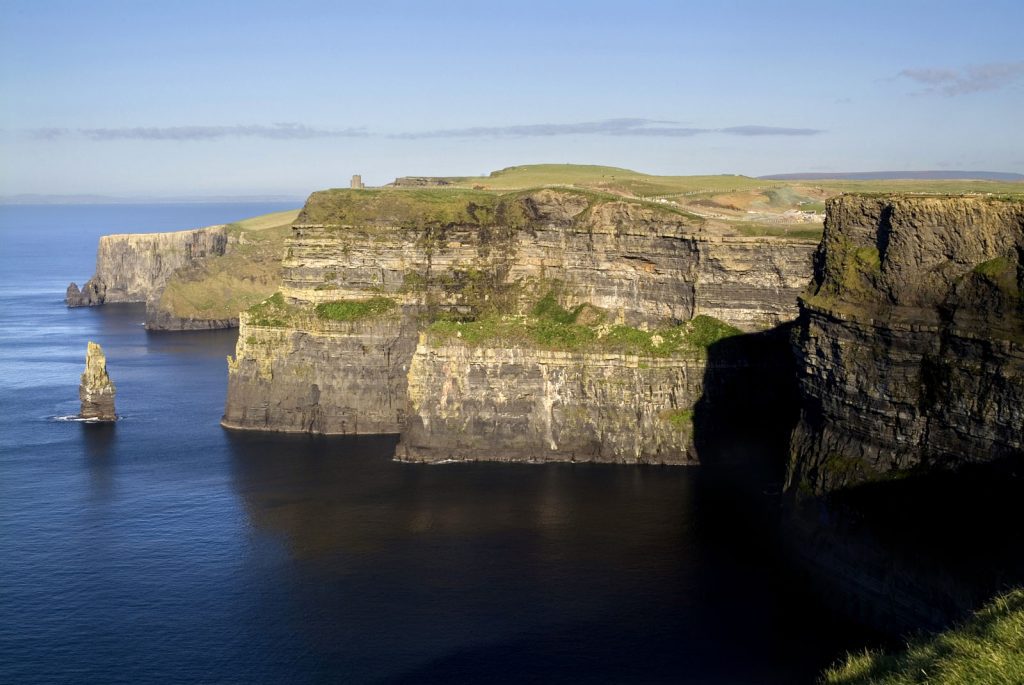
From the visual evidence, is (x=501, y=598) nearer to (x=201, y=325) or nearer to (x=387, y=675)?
(x=387, y=675)

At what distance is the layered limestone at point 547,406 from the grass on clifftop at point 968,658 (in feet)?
177

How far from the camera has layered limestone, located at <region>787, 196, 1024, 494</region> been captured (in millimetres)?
47488

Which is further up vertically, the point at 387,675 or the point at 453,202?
the point at 453,202

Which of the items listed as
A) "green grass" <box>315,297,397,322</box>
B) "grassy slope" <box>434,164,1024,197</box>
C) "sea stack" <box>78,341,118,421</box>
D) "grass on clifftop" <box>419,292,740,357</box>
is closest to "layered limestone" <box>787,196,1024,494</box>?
"grass on clifftop" <box>419,292,740,357</box>

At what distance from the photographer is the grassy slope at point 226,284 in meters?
167

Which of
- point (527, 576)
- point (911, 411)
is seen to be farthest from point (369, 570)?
point (911, 411)

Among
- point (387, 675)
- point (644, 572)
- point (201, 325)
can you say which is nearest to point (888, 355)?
point (644, 572)

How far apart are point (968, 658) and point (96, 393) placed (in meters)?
90.0

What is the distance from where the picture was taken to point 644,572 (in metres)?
60.0

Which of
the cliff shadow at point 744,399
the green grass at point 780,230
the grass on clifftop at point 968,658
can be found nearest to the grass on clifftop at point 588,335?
the cliff shadow at point 744,399

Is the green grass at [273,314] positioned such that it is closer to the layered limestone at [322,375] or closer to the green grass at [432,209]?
the layered limestone at [322,375]

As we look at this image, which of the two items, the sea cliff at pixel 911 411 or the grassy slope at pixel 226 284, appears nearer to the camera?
the sea cliff at pixel 911 411

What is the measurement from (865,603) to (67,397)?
3423 inches

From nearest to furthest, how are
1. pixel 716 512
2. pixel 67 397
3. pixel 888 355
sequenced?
1. pixel 888 355
2. pixel 716 512
3. pixel 67 397
